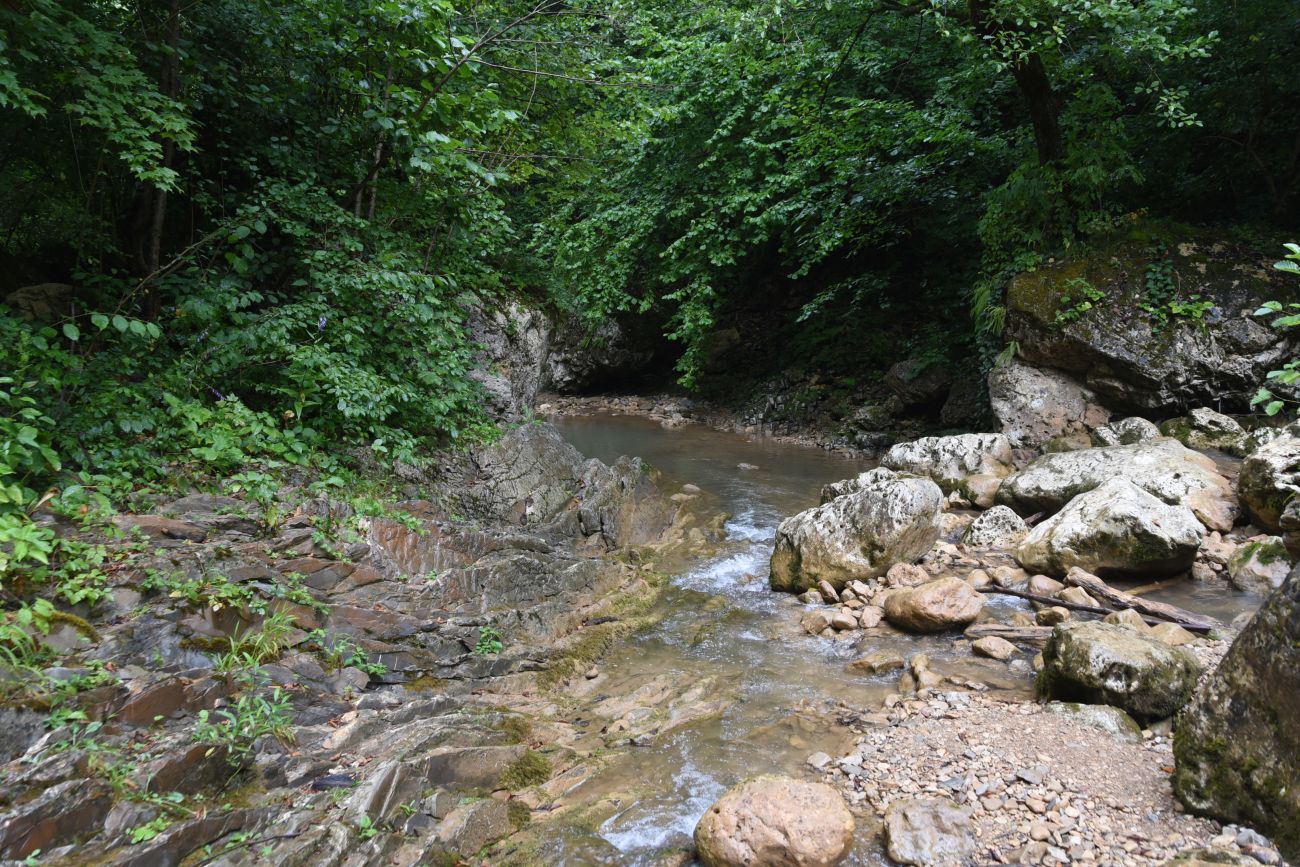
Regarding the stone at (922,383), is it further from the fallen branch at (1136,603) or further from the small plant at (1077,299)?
the fallen branch at (1136,603)

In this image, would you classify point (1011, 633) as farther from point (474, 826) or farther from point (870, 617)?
point (474, 826)

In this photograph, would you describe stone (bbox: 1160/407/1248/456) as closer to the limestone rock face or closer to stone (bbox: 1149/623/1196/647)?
stone (bbox: 1149/623/1196/647)

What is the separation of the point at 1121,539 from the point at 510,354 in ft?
26.7

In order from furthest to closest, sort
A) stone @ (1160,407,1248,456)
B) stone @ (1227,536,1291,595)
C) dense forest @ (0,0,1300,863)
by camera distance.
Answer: stone @ (1160,407,1248,456)
stone @ (1227,536,1291,595)
dense forest @ (0,0,1300,863)

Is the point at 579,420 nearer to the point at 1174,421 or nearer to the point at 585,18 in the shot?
the point at 585,18

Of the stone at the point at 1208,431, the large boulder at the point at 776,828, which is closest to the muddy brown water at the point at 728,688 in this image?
the large boulder at the point at 776,828

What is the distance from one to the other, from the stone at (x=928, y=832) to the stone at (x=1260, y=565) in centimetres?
438

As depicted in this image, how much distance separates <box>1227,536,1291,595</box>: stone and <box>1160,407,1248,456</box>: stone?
2.81 m

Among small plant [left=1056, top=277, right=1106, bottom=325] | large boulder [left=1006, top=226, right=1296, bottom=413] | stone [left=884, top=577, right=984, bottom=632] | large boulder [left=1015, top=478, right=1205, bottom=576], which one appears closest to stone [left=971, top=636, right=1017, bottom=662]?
stone [left=884, top=577, right=984, bottom=632]

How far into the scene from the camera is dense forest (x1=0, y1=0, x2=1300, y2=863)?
441 centimetres

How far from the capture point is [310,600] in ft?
14.2

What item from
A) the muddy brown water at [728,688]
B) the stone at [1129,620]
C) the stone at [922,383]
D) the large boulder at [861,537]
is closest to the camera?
the muddy brown water at [728,688]

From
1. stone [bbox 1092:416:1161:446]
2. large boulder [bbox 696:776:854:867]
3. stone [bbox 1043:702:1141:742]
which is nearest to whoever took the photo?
large boulder [bbox 696:776:854:867]

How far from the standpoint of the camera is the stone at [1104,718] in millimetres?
3645
